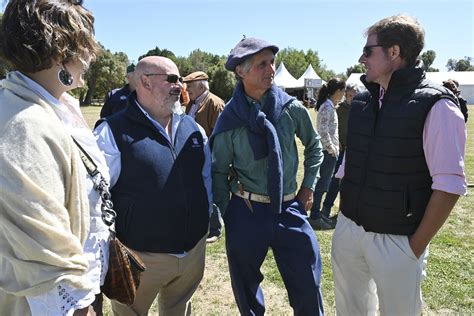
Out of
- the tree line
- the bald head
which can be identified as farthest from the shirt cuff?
the tree line

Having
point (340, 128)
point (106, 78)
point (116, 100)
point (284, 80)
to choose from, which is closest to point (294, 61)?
point (106, 78)

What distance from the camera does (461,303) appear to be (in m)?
3.66

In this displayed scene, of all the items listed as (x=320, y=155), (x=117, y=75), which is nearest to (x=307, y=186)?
(x=320, y=155)

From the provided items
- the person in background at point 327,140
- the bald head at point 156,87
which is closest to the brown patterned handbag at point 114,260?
the bald head at point 156,87

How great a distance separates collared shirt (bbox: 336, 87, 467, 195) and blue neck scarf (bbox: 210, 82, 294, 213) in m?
0.95

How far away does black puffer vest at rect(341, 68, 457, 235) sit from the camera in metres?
2.17

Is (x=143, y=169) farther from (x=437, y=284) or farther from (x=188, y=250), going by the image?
(x=437, y=284)

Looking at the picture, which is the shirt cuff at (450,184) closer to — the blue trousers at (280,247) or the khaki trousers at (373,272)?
the khaki trousers at (373,272)

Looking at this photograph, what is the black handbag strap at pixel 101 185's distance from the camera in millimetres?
1685

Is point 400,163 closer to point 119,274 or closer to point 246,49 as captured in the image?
point 246,49

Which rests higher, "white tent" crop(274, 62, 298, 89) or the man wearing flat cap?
"white tent" crop(274, 62, 298, 89)

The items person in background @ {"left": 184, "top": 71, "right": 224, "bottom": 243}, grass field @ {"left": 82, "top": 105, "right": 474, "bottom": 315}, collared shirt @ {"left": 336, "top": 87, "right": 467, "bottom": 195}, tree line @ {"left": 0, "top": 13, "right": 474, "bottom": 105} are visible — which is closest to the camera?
collared shirt @ {"left": 336, "top": 87, "right": 467, "bottom": 195}

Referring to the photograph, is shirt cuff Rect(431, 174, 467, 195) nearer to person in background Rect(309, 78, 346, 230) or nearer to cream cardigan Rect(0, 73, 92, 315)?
cream cardigan Rect(0, 73, 92, 315)

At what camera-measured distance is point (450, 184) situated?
205 cm
